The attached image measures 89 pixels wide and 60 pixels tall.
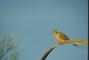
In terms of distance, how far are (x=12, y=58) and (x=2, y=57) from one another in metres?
0.25

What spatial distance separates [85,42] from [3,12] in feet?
6.37

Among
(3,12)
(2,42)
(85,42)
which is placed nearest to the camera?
(85,42)

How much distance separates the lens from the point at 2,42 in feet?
7.63

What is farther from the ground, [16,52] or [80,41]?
[16,52]

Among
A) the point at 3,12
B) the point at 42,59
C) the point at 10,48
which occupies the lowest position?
the point at 42,59

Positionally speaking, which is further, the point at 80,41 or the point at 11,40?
the point at 11,40

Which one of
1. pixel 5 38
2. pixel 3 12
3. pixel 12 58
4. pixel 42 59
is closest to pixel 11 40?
pixel 5 38

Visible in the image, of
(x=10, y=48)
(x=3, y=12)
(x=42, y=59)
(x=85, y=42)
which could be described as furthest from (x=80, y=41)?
(x=10, y=48)

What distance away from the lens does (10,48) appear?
7.78 ft

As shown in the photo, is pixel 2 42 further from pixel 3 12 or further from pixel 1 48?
pixel 3 12

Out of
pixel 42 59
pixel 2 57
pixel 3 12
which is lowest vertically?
pixel 42 59

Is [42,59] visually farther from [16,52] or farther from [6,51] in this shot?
[6,51]

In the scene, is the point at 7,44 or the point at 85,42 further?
the point at 7,44

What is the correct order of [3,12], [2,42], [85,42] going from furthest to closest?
[2,42] < [3,12] < [85,42]
